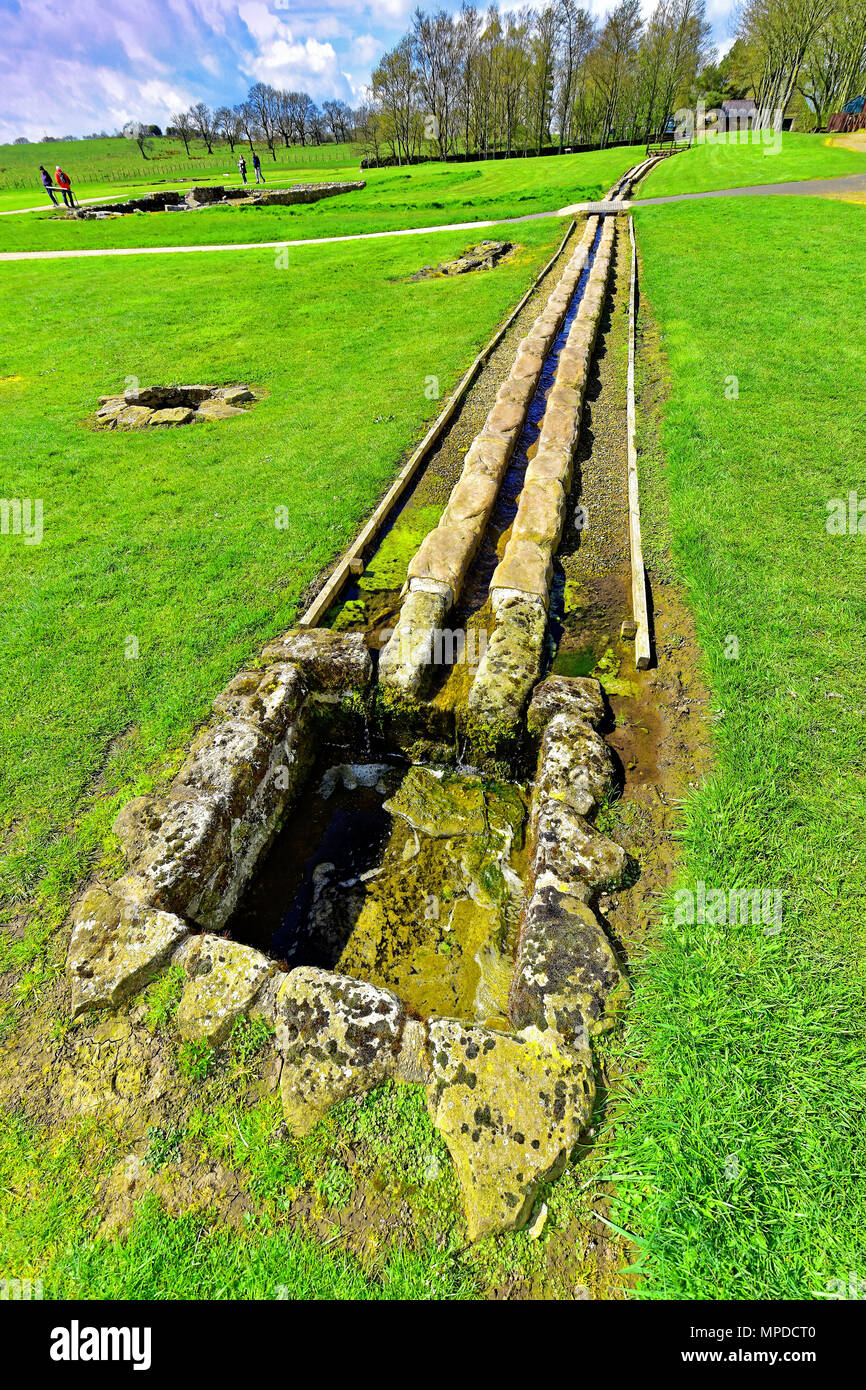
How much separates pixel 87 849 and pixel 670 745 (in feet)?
16.1

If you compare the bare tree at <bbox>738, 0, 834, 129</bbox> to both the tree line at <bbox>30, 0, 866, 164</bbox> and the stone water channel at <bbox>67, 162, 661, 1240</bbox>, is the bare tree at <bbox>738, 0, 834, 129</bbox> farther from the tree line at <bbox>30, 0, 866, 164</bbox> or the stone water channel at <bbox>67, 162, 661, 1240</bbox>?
the stone water channel at <bbox>67, 162, 661, 1240</bbox>

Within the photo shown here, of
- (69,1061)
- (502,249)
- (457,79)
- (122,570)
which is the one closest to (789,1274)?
(69,1061)

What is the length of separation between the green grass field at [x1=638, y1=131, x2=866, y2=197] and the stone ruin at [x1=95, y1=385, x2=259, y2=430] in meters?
25.7

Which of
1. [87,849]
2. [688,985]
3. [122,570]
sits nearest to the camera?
[688,985]

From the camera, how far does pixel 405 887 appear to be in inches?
197

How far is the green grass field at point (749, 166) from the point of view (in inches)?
1073

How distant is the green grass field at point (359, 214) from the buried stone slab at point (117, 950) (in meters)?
31.3

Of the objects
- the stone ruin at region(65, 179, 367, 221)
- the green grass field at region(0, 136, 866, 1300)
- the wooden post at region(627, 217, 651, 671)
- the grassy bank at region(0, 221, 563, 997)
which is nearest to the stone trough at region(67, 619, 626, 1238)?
the green grass field at region(0, 136, 866, 1300)

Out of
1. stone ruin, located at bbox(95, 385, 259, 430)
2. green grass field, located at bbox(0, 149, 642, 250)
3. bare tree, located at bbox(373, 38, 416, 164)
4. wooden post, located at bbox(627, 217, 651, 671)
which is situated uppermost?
bare tree, located at bbox(373, 38, 416, 164)

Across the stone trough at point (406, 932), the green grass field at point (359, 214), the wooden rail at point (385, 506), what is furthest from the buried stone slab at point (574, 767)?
the green grass field at point (359, 214)

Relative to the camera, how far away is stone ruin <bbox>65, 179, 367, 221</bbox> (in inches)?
1442

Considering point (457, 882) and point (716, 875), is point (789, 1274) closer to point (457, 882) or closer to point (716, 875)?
point (716, 875)

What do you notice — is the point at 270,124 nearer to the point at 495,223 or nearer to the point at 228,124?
the point at 228,124
